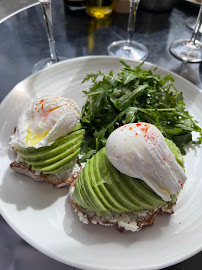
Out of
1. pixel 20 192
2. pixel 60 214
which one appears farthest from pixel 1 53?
pixel 60 214

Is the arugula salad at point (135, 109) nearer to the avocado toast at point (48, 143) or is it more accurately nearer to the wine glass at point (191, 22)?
the avocado toast at point (48, 143)

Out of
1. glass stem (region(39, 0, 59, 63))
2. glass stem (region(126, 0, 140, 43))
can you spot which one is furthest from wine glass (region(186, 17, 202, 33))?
glass stem (region(39, 0, 59, 63))

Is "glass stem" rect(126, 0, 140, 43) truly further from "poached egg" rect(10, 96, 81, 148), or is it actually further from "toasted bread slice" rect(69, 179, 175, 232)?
"toasted bread slice" rect(69, 179, 175, 232)

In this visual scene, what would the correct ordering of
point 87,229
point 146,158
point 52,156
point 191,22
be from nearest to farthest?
point 146,158 < point 87,229 < point 52,156 < point 191,22

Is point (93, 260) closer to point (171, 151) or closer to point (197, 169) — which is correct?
point (171, 151)

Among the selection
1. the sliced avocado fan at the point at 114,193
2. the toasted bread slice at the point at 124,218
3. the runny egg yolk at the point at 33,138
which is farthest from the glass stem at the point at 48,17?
the toasted bread slice at the point at 124,218

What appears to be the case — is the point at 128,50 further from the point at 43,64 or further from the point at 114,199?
the point at 114,199

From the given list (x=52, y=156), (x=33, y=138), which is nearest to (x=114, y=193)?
(x=52, y=156)
